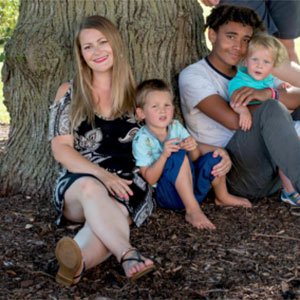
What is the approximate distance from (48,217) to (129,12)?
1716 mm

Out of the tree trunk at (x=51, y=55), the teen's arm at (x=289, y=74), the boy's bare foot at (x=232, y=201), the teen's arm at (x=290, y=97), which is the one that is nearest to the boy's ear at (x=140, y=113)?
the tree trunk at (x=51, y=55)

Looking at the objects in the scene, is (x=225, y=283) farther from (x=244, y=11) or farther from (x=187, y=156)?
(x=244, y=11)

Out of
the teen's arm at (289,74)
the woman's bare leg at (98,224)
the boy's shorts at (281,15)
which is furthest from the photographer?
the boy's shorts at (281,15)

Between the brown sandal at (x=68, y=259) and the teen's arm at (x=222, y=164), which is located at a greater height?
the teen's arm at (x=222, y=164)

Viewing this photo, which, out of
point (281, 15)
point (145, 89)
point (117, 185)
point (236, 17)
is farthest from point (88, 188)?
point (281, 15)

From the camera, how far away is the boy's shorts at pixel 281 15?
5.22m

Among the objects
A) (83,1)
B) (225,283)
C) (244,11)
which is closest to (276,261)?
(225,283)

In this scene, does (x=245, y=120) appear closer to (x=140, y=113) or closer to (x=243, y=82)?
(x=243, y=82)

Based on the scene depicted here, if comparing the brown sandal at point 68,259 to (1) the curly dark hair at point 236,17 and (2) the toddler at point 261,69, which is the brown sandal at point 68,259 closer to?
(2) the toddler at point 261,69

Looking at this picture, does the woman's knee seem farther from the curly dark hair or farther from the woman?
the curly dark hair

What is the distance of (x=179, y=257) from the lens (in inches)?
122

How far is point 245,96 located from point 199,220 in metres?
1.01

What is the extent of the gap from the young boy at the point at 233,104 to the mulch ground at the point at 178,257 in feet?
0.86

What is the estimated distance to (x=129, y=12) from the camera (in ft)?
12.8
